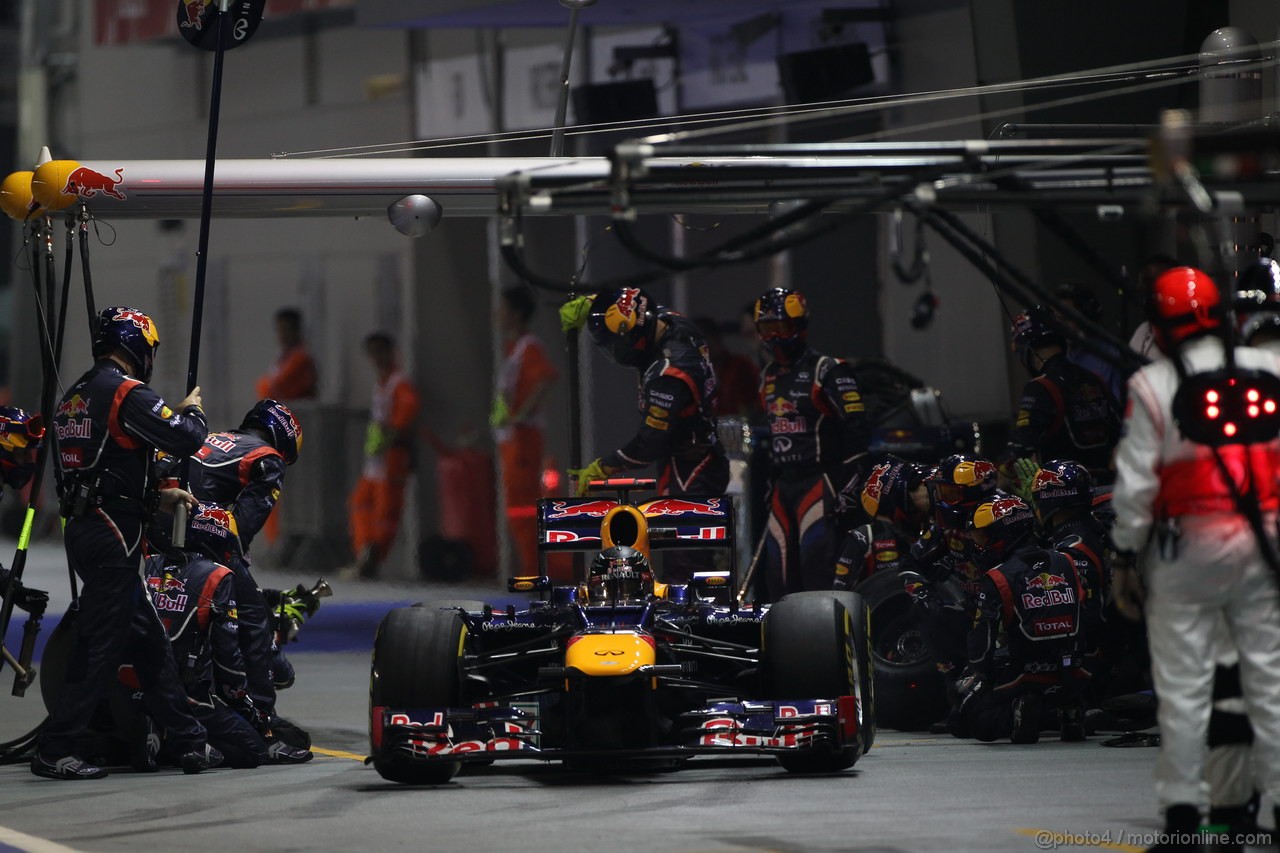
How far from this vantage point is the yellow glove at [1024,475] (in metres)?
12.0

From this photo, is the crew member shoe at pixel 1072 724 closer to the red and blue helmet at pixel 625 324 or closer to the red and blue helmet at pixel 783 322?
the red and blue helmet at pixel 783 322

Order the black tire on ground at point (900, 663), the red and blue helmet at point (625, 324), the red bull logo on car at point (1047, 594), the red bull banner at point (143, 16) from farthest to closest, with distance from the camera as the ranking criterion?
the red bull banner at point (143, 16) < the red and blue helmet at point (625, 324) < the black tire on ground at point (900, 663) < the red bull logo on car at point (1047, 594)

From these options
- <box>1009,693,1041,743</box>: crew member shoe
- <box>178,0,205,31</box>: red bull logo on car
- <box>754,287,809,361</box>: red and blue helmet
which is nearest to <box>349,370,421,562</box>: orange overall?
<box>754,287,809,361</box>: red and blue helmet

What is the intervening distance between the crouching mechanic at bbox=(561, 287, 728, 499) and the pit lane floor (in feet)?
10.2

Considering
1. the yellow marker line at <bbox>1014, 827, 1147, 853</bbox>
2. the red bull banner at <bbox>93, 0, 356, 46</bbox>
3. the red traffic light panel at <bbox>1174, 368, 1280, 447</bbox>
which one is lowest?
the yellow marker line at <bbox>1014, 827, 1147, 853</bbox>

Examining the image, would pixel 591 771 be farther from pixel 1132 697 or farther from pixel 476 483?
pixel 476 483

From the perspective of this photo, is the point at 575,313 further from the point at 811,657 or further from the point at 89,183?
the point at 811,657

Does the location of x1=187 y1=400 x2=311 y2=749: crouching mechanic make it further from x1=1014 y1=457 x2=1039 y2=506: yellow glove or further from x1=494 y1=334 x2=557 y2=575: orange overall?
x1=494 y1=334 x2=557 y2=575: orange overall

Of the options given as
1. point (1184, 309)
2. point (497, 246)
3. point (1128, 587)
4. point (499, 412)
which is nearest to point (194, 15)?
point (1184, 309)

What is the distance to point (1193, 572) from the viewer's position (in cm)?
673

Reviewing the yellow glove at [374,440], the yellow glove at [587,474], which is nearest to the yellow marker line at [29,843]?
the yellow glove at [587,474]

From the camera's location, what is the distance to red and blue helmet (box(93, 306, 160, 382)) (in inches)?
398

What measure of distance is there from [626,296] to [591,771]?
14.4 ft

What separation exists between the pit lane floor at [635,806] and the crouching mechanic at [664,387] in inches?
122
